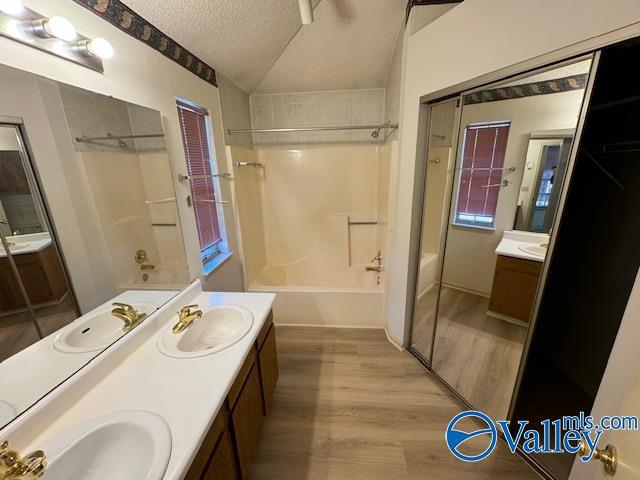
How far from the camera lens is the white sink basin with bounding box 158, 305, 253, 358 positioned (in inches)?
45.4

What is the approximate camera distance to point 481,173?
1534mm

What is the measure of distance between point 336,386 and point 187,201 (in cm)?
171

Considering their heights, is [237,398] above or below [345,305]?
above

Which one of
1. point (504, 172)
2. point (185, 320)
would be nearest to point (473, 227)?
point (504, 172)

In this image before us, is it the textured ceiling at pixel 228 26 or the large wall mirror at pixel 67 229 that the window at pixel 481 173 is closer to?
the textured ceiling at pixel 228 26

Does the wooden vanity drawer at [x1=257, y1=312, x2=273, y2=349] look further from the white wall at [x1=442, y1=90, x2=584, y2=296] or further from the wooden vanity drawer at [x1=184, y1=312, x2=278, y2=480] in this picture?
the white wall at [x1=442, y1=90, x2=584, y2=296]

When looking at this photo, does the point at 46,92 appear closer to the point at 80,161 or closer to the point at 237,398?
the point at 80,161

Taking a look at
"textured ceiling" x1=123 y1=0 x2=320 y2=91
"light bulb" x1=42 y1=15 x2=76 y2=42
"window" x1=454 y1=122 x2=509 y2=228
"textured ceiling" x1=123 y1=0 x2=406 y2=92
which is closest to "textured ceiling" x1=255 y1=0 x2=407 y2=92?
"textured ceiling" x1=123 y1=0 x2=406 y2=92

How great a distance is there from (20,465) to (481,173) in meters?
2.18

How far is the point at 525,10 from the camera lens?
41.6 inches

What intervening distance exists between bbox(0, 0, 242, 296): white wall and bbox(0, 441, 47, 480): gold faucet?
649mm

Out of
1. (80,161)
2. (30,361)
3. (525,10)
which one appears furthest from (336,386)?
(525,10)

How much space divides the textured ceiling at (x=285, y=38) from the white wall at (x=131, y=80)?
7.7 inches

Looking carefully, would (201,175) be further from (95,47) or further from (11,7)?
(11,7)
